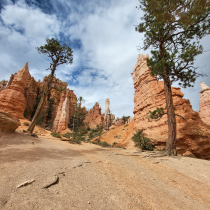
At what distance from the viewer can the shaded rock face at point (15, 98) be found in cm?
1747

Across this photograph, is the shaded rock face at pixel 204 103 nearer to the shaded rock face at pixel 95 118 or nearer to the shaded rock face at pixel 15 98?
the shaded rock face at pixel 95 118

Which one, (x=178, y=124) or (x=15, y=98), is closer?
(x=178, y=124)

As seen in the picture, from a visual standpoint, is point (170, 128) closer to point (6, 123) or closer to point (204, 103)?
point (6, 123)

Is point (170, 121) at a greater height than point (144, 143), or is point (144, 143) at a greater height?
point (170, 121)

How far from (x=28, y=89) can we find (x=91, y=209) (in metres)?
35.9

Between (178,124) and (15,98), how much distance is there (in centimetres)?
2454

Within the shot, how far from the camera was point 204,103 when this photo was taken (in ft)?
94.9

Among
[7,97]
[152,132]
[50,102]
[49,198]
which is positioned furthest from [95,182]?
A: [50,102]

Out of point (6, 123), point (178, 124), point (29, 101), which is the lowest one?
point (6, 123)

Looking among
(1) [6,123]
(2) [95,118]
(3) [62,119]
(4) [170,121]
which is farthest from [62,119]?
(4) [170,121]

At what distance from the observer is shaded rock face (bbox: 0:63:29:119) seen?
17469 mm

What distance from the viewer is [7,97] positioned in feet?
58.4

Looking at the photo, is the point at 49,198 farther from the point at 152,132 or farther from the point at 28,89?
the point at 28,89

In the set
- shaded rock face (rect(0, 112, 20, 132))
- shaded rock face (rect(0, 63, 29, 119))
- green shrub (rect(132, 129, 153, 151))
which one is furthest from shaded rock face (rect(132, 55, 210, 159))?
shaded rock face (rect(0, 63, 29, 119))
